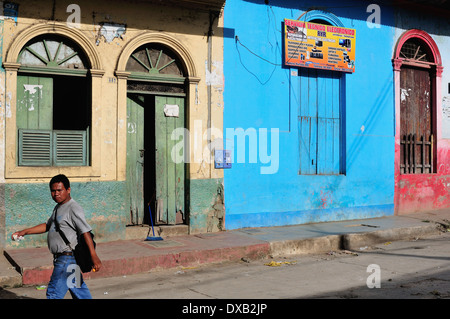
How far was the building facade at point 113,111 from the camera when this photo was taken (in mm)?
7848

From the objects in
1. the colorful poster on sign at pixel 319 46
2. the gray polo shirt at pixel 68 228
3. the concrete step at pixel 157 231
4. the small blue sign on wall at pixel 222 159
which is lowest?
the concrete step at pixel 157 231

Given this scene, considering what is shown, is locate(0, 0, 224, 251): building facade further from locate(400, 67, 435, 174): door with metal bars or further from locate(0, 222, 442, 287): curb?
locate(400, 67, 435, 174): door with metal bars

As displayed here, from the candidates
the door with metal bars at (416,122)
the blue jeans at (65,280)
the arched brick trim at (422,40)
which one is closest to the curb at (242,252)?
the door with metal bars at (416,122)

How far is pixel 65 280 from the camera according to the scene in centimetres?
429

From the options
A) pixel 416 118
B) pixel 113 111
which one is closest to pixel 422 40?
pixel 416 118

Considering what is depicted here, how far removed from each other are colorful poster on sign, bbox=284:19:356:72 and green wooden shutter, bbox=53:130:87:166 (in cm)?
440

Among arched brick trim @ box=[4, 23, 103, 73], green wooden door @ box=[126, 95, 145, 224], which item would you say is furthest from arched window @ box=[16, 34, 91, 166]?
green wooden door @ box=[126, 95, 145, 224]

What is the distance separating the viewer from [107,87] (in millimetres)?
8539

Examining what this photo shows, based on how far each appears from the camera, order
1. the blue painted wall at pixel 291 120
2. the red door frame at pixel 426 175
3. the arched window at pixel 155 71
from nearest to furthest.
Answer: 1. the arched window at pixel 155 71
2. the blue painted wall at pixel 291 120
3. the red door frame at pixel 426 175

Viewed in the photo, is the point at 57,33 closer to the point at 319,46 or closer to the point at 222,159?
the point at 222,159

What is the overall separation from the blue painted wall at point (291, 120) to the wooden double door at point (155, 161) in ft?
3.17

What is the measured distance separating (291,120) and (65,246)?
676 centimetres

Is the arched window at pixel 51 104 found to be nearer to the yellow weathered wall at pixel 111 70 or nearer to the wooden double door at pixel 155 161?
the yellow weathered wall at pixel 111 70

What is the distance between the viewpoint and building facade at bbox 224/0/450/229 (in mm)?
9852
